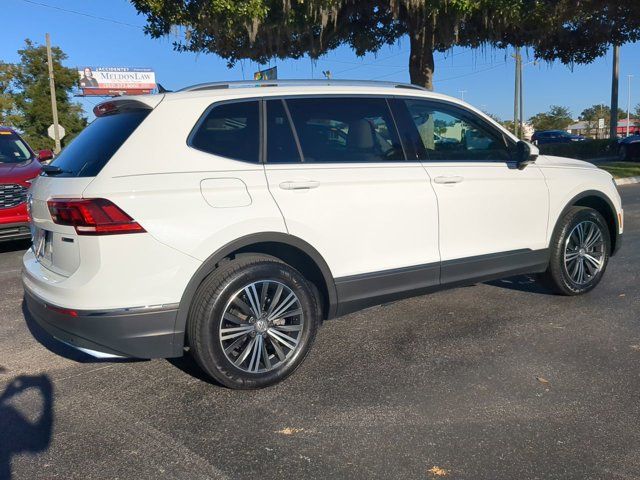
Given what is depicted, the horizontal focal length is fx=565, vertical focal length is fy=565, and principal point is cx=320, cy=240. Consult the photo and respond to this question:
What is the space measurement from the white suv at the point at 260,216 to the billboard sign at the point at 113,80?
57698mm

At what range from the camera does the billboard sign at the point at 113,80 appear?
58.4m

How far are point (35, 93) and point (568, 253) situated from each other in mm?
57543

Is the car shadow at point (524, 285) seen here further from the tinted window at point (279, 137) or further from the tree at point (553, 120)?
the tree at point (553, 120)

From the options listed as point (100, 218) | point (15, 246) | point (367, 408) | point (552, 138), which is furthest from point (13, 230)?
point (552, 138)

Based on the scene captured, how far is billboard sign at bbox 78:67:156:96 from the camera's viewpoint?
2299 inches

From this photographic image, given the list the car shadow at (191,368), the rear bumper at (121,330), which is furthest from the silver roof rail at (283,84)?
the car shadow at (191,368)

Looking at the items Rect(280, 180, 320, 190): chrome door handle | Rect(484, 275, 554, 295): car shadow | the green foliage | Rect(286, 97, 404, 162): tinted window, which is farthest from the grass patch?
Rect(280, 180, 320, 190): chrome door handle

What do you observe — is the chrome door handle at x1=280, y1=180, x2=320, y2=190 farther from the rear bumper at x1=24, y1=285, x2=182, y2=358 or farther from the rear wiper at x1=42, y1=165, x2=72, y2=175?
the rear wiper at x1=42, y1=165, x2=72, y2=175

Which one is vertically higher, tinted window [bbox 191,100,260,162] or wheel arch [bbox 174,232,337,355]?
tinted window [bbox 191,100,260,162]

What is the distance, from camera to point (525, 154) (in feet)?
15.1

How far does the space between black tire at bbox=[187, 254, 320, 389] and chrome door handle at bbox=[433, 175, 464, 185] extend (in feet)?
4.19

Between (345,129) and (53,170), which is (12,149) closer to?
(53,170)

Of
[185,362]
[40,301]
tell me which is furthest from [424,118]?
[40,301]

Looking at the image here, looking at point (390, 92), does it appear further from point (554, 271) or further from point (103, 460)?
point (103, 460)
